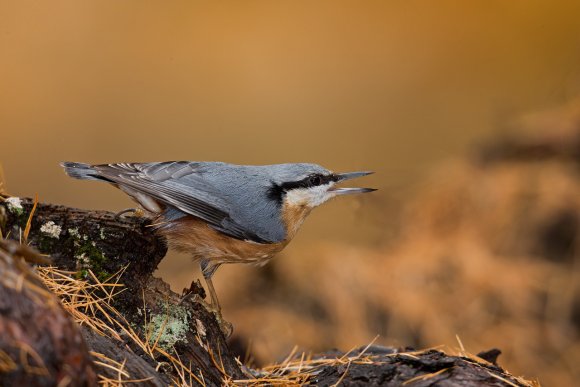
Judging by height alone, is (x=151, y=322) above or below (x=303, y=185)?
below

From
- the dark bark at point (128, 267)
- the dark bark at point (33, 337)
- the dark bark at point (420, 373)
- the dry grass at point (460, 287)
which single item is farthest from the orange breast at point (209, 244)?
the dark bark at point (33, 337)

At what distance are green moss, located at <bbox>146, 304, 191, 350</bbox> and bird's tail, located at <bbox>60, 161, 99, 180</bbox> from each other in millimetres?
829

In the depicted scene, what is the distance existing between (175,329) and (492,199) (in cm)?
345

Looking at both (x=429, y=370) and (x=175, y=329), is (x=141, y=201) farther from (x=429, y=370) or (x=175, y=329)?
(x=429, y=370)

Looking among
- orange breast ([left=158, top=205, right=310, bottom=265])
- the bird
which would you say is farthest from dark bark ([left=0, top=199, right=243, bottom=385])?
orange breast ([left=158, top=205, right=310, bottom=265])

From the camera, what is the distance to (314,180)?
122 inches

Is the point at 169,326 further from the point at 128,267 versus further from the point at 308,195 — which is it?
the point at 308,195

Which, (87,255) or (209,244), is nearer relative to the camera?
(87,255)

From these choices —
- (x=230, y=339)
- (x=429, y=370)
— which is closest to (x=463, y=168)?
(x=230, y=339)

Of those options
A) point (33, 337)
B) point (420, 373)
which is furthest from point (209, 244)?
point (33, 337)

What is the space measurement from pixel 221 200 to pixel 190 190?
145 millimetres

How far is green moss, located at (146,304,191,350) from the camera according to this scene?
2.08 meters

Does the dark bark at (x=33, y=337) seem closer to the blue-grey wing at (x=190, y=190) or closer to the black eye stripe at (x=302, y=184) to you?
the blue-grey wing at (x=190, y=190)

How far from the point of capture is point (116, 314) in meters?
2.08
